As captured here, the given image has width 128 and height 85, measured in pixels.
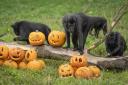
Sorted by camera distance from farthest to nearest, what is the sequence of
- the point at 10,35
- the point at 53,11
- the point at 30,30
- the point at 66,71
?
the point at 53,11 < the point at 10,35 < the point at 30,30 < the point at 66,71

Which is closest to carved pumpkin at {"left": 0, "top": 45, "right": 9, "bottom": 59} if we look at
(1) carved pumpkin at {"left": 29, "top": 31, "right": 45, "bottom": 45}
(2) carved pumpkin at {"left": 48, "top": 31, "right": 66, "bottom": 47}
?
(1) carved pumpkin at {"left": 29, "top": 31, "right": 45, "bottom": 45}

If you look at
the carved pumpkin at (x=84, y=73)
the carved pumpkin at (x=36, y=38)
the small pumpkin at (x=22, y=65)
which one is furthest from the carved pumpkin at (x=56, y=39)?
the carved pumpkin at (x=84, y=73)

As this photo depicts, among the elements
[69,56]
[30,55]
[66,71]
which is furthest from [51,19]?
[66,71]

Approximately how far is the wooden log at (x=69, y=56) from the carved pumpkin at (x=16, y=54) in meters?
0.80

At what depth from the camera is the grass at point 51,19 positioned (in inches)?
431

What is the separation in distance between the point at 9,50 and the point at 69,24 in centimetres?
196

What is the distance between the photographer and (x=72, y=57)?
39.7 ft

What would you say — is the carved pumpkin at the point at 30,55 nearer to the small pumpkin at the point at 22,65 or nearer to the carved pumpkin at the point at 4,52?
the small pumpkin at the point at 22,65

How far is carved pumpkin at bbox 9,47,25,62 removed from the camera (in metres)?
12.3

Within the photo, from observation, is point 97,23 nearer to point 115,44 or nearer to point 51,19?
point 115,44

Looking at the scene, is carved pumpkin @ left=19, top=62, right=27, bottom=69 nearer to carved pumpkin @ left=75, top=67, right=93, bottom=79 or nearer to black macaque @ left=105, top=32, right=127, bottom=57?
carved pumpkin @ left=75, top=67, right=93, bottom=79

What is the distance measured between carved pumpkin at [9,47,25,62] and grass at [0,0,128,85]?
59 centimetres

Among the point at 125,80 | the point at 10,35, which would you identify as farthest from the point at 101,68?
the point at 10,35

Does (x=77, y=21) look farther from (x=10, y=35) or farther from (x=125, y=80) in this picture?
(x=10, y=35)
